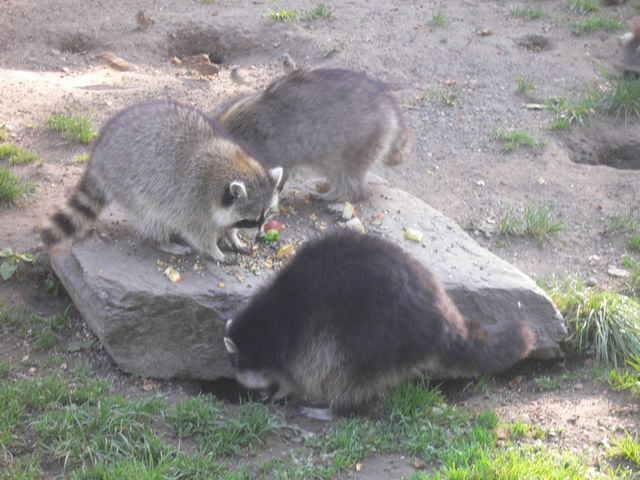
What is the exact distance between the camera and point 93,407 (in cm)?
366

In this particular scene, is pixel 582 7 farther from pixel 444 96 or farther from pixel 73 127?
pixel 73 127

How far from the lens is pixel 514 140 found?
6727 millimetres

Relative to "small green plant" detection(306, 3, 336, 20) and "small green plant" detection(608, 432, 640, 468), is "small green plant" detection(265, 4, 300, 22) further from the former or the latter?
"small green plant" detection(608, 432, 640, 468)

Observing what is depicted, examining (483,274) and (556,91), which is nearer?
(483,274)

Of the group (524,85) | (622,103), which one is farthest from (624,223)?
(524,85)

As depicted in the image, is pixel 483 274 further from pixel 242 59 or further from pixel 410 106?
pixel 242 59

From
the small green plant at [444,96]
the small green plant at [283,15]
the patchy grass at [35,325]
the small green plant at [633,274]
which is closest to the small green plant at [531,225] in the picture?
the small green plant at [633,274]

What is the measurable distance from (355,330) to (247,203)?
1079 millimetres

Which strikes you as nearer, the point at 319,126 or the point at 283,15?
the point at 319,126

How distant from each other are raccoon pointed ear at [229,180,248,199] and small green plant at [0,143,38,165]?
225 centimetres

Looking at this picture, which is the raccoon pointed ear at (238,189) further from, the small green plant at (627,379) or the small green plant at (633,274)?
the small green plant at (633,274)

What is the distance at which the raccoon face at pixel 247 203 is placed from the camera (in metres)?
4.25

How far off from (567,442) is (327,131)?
2.63m

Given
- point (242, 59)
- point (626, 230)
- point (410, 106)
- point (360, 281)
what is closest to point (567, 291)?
point (626, 230)
